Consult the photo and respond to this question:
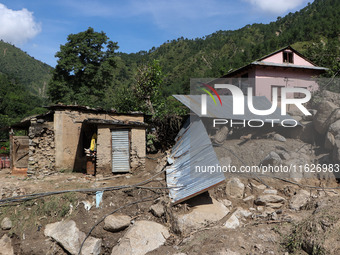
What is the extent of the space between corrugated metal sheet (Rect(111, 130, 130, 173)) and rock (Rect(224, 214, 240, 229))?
4389 millimetres

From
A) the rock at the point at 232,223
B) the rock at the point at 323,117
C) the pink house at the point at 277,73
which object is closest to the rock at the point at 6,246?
the rock at the point at 232,223

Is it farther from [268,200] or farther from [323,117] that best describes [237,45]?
[268,200]

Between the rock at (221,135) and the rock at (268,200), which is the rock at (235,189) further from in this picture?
the rock at (221,135)

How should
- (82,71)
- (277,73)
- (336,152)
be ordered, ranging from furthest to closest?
1. (82,71)
2. (277,73)
3. (336,152)

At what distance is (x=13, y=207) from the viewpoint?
6.70 metres

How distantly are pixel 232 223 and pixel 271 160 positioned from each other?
106 inches

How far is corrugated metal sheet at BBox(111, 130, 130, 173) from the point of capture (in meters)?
9.02

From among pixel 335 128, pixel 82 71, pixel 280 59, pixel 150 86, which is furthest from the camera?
pixel 82 71

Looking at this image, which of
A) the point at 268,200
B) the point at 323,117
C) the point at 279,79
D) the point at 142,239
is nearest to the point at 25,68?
the point at 279,79

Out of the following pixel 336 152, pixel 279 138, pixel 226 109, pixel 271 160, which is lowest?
pixel 271 160

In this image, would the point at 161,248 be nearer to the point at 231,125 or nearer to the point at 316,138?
the point at 231,125

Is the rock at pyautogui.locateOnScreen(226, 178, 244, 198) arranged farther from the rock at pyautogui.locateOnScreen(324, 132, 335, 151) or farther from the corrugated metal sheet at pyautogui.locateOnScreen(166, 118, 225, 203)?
the rock at pyautogui.locateOnScreen(324, 132, 335, 151)

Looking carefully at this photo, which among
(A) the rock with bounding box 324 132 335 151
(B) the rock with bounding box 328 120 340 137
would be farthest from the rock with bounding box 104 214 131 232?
(B) the rock with bounding box 328 120 340 137

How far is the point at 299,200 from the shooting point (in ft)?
20.5
